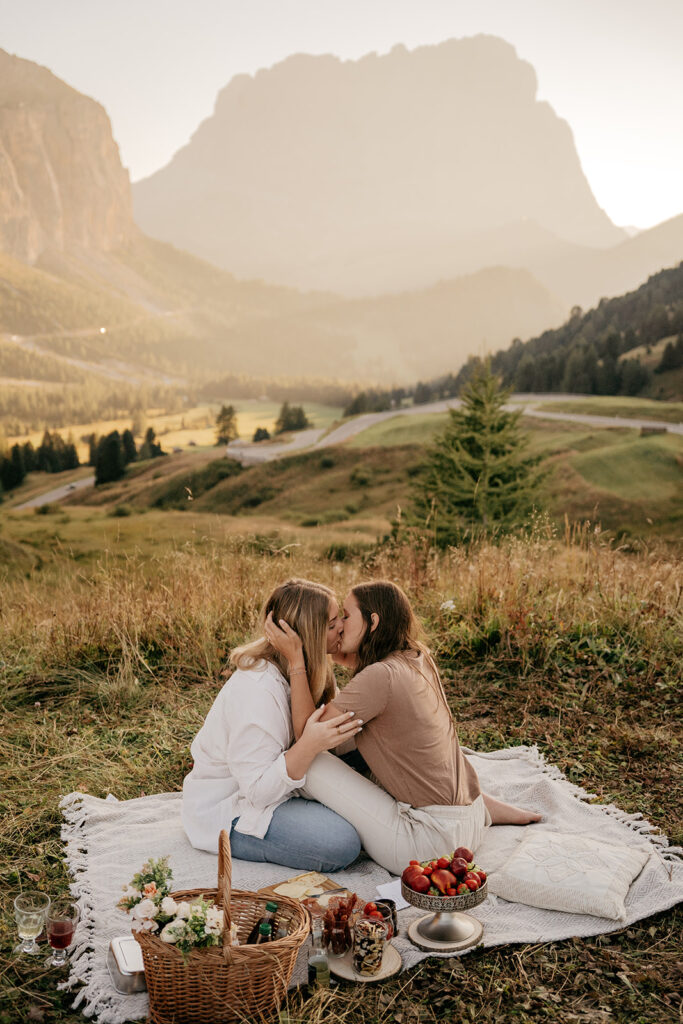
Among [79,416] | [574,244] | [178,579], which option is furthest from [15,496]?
[574,244]

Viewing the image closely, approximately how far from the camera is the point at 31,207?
3522 cm

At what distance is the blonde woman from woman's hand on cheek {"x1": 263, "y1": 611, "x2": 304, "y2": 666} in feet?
0.04

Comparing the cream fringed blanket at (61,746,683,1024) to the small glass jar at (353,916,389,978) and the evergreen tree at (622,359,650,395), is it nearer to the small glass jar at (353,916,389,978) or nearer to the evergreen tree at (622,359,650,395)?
the small glass jar at (353,916,389,978)

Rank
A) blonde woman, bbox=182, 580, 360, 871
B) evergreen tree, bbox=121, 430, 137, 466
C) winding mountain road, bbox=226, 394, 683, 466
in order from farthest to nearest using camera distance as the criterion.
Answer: evergreen tree, bbox=121, 430, 137, 466
winding mountain road, bbox=226, 394, 683, 466
blonde woman, bbox=182, 580, 360, 871

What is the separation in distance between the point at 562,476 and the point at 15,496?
1906cm

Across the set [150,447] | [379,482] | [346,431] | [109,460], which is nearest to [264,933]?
[379,482]

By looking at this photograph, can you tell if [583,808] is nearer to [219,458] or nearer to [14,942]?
[14,942]

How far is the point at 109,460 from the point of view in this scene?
3056cm

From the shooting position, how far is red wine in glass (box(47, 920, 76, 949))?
2.71 metres

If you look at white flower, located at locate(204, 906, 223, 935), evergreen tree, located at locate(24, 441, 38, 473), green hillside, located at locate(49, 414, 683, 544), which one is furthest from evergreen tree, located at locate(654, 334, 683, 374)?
white flower, located at locate(204, 906, 223, 935)

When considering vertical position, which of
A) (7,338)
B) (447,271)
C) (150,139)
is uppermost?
(150,139)

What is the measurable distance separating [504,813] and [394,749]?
0.82m

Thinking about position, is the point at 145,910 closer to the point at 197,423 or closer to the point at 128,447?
the point at 128,447

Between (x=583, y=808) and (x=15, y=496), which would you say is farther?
(x=15, y=496)
